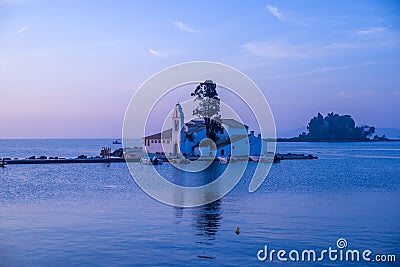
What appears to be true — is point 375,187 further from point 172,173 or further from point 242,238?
point 242,238

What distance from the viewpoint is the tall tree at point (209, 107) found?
85562 mm

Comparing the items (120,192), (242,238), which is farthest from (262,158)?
(242,238)

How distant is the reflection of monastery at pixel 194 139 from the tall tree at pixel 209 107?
3.63ft

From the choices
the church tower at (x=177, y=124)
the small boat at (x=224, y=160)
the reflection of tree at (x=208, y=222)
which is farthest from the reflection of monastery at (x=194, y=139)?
the reflection of tree at (x=208, y=222)

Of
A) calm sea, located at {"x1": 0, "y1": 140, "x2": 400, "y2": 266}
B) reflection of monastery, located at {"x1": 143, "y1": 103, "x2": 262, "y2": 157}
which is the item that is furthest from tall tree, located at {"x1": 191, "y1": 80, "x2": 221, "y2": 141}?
calm sea, located at {"x1": 0, "y1": 140, "x2": 400, "y2": 266}

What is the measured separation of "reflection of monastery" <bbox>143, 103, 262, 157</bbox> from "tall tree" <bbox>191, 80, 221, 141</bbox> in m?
1.11

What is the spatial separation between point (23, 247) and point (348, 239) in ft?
47.6

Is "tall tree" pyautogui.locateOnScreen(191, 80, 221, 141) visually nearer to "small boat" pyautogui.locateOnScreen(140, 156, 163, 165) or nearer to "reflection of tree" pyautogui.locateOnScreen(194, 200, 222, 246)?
"small boat" pyautogui.locateOnScreen(140, 156, 163, 165)

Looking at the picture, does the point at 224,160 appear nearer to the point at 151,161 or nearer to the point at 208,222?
the point at 151,161

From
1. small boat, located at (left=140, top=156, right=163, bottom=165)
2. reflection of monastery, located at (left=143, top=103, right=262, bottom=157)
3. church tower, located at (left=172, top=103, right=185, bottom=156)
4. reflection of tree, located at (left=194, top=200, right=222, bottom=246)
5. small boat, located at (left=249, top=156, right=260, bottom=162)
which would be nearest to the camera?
reflection of tree, located at (left=194, top=200, right=222, bottom=246)

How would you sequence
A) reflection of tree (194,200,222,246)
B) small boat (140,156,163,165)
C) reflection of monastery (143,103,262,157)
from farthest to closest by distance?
reflection of monastery (143,103,262,157) → small boat (140,156,163,165) → reflection of tree (194,200,222,246)

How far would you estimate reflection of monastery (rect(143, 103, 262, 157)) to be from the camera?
272ft

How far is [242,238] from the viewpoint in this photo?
22.4 metres

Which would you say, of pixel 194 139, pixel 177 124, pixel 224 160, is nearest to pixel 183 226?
pixel 224 160
